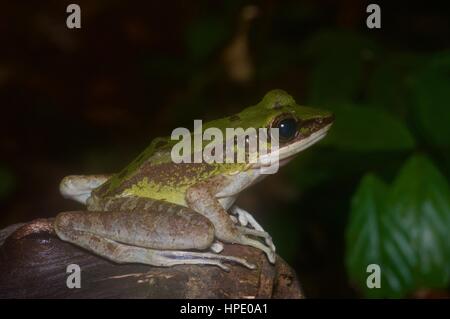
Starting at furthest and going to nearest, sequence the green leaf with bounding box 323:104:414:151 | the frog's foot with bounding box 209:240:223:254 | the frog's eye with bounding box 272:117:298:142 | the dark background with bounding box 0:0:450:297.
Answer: the dark background with bounding box 0:0:450:297 < the green leaf with bounding box 323:104:414:151 < the frog's eye with bounding box 272:117:298:142 < the frog's foot with bounding box 209:240:223:254

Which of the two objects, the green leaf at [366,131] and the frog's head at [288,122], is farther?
the green leaf at [366,131]

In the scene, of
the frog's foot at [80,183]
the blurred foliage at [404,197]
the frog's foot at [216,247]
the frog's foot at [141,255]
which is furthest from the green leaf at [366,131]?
the frog's foot at [80,183]

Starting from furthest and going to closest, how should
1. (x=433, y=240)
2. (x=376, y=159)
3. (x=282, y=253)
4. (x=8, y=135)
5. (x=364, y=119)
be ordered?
(x=8, y=135), (x=282, y=253), (x=376, y=159), (x=364, y=119), (x=433, y=240)

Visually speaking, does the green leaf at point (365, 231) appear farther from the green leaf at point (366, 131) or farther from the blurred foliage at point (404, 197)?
the green leaf at point (366, 131)

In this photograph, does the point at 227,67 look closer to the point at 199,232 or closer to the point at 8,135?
the point at 8,135

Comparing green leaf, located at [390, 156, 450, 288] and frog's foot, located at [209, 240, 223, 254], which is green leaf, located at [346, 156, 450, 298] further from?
frog's foot, located at [209, 240, 223, 254]

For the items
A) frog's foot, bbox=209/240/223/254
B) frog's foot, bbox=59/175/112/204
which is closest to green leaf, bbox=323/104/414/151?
frog's foot, bbox=209/240/223/254

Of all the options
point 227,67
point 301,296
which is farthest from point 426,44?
point 301,296
